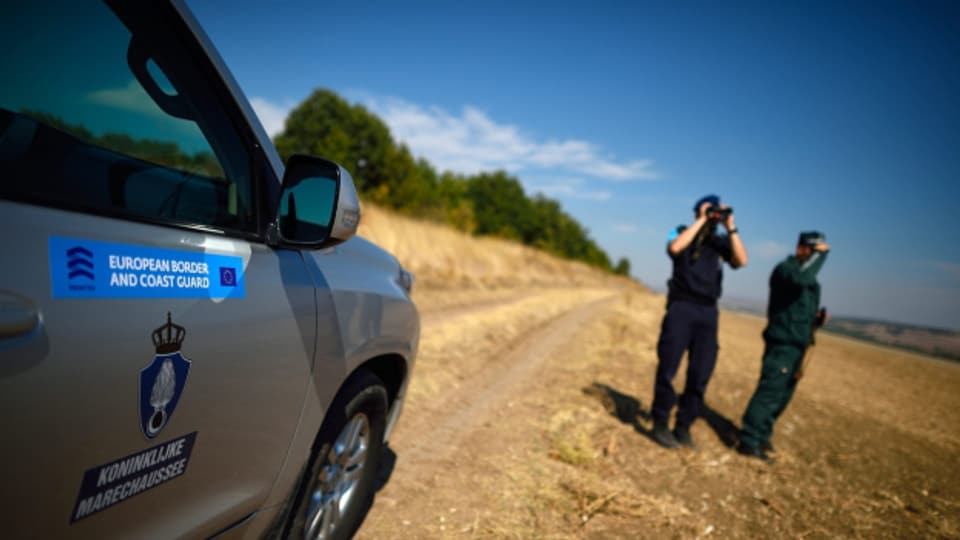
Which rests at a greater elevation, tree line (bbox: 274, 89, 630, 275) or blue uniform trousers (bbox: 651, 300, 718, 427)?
tree line (bbox: 274, 89, 630, 275)

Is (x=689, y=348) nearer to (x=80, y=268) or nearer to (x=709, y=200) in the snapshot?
(x=709, y=200)

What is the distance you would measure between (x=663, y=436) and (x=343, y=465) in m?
3.19

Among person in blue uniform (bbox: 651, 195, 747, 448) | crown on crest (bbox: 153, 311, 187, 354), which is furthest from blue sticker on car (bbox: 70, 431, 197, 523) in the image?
person in blue uniform (bbox: 651, 195, 747, 448)

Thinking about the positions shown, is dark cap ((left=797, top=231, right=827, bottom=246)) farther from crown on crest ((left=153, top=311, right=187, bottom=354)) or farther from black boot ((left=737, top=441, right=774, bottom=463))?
crown on crest ((left=153, top=311, right=187, bottom=354))

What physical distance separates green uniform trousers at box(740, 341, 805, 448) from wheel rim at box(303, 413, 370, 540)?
372 centimetres

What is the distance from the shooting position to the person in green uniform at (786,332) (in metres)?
4.06

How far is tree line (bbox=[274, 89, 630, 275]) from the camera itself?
102ft

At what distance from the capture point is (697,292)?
3943mm

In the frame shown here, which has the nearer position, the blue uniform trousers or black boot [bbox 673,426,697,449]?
the blue uniform trousers

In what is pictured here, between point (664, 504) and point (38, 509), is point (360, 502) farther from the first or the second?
point (664, 504)

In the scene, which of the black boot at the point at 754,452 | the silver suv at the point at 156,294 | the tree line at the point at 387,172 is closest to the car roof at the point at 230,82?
the silver suv at the point at 156,294

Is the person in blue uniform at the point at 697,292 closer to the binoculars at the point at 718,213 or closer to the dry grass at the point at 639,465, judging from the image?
the binoculars at the point at 718,213

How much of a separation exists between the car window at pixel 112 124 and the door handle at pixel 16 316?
0.70ft

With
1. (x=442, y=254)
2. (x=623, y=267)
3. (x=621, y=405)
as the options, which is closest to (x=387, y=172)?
(x=442, y=254)
